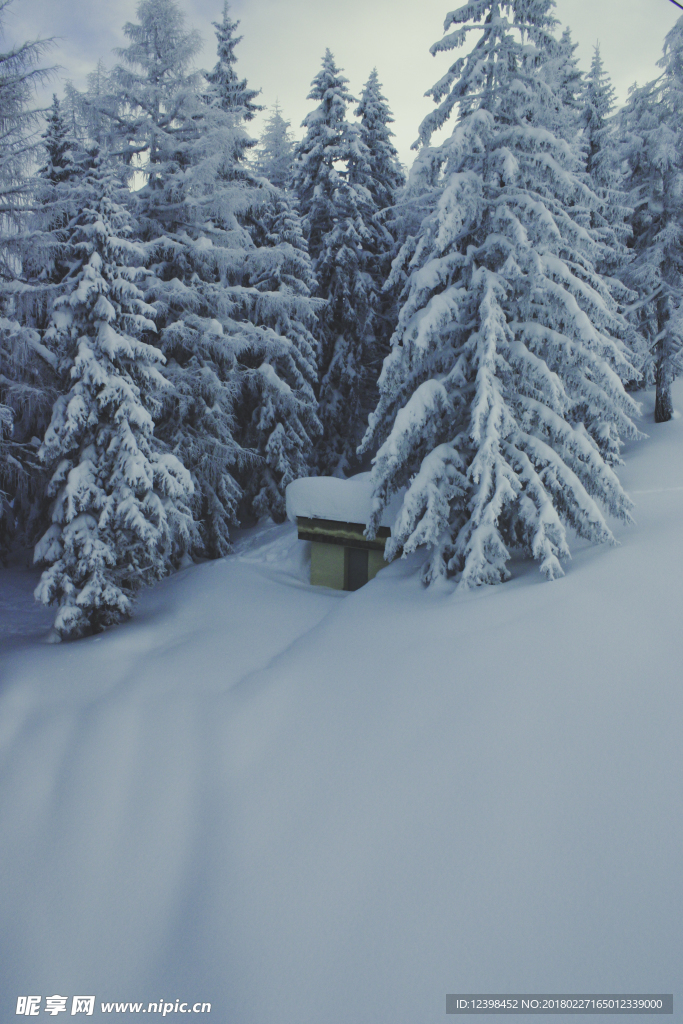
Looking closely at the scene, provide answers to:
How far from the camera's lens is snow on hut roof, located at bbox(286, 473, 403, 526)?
12.7 metres

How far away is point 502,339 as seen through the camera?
27.0 feet

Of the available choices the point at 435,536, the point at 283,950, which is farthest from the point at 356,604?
the point at 283,950

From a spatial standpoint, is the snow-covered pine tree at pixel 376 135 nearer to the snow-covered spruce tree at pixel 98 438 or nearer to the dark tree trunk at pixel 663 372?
the dark tree trunk at pixel 663 372

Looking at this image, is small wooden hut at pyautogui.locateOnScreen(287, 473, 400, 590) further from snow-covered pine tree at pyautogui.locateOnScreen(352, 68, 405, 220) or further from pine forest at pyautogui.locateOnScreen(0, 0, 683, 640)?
snow-covered pine tree at pyautogui.locateOnScreen(352, 68, 405, 220)

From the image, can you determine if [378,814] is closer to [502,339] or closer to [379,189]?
[502,339]

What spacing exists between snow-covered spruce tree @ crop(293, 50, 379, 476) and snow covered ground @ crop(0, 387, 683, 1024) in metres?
13.9

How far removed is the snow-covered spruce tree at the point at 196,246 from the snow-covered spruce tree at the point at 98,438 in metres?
3.15

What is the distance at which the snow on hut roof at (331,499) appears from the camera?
1268cm

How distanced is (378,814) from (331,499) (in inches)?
341

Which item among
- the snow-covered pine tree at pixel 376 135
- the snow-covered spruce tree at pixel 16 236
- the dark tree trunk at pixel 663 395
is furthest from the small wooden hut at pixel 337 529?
the snow-covered pine tree at pixel 376 135

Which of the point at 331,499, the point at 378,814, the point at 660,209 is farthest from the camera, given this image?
the point at 660,209

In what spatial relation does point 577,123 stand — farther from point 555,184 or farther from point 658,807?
point 658,807

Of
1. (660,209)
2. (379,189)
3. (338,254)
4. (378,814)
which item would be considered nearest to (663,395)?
(660,209)

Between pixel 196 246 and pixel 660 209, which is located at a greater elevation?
pixel 660 209
